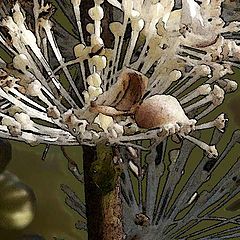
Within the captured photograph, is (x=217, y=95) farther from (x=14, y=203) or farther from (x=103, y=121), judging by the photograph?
(x=14, y=203)

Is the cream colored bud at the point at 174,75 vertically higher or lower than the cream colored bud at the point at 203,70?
higher

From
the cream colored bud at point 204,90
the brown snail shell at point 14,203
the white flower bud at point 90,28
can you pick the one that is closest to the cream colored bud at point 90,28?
the white flower bud at point 90,28

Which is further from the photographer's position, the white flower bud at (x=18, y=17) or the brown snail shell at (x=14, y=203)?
the brown snail shell at (x=14, y=203)

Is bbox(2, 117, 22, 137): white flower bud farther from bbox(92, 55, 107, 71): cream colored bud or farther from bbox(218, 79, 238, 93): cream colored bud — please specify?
bbox(218, 79, 238, 93): cream colored bud

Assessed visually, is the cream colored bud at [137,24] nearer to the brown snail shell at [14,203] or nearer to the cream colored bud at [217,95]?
the cream colored bud at [217,95]

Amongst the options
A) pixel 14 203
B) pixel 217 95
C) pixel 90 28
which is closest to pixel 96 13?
pixel 90 28

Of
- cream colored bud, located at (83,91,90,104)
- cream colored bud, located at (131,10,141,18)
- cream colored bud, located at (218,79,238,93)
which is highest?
cream colored bud, located at (131,10,141,18)

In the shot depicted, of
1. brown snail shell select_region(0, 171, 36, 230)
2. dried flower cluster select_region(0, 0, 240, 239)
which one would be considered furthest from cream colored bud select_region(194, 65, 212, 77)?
brown snail shell select_region(0, 171, 36, 230)
